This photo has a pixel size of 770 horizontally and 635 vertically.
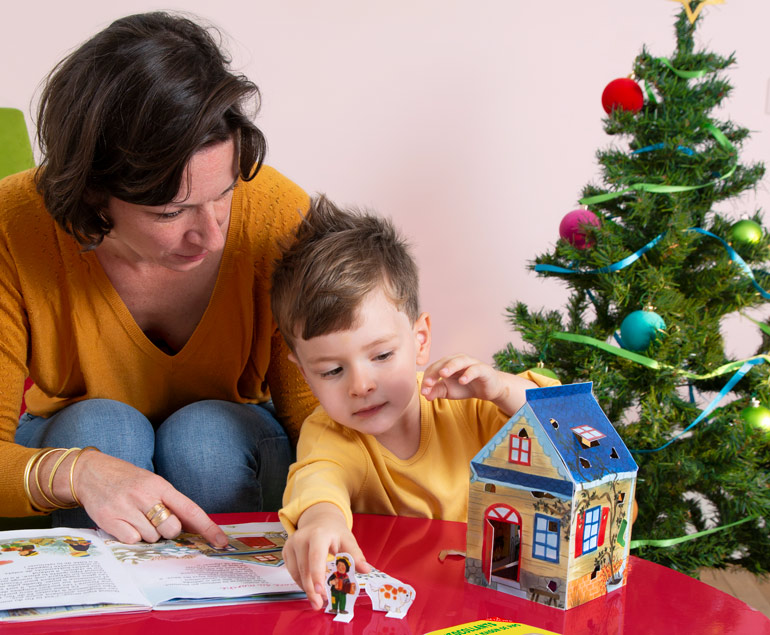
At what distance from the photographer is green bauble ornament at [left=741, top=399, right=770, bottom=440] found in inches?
58.1

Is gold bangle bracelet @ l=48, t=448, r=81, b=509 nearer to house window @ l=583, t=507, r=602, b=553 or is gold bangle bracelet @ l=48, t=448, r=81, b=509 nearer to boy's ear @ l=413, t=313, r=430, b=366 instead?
boy's ear @ l=413, t=313, r=430, b=366

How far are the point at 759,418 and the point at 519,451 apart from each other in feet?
3.23

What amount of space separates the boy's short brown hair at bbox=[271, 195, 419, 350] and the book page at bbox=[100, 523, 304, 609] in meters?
0.28

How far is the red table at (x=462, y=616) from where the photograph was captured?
665 millimetres

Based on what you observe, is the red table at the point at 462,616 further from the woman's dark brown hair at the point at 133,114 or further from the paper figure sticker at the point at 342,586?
the woman's dark brown hair at the point at 133,114

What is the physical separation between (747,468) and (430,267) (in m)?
0.99

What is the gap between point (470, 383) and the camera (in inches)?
37.4

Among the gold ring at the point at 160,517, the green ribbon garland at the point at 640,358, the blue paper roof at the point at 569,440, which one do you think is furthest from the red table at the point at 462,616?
the green ribbon garland at the point at 640,358

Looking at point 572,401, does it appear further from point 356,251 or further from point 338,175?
point 338,175

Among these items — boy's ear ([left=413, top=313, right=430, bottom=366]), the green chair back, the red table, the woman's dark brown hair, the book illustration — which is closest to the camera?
the red table

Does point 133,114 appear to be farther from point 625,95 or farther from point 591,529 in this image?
point 625,95

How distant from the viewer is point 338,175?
2.11 m

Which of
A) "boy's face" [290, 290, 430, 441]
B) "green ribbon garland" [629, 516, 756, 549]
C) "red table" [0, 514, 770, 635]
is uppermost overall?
"boy's face" [290, 290, 430, 441]

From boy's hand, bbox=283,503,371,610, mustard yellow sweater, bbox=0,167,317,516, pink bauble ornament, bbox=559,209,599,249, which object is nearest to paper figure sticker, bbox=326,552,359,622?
boy's hand, bbox=283,503,371,610
